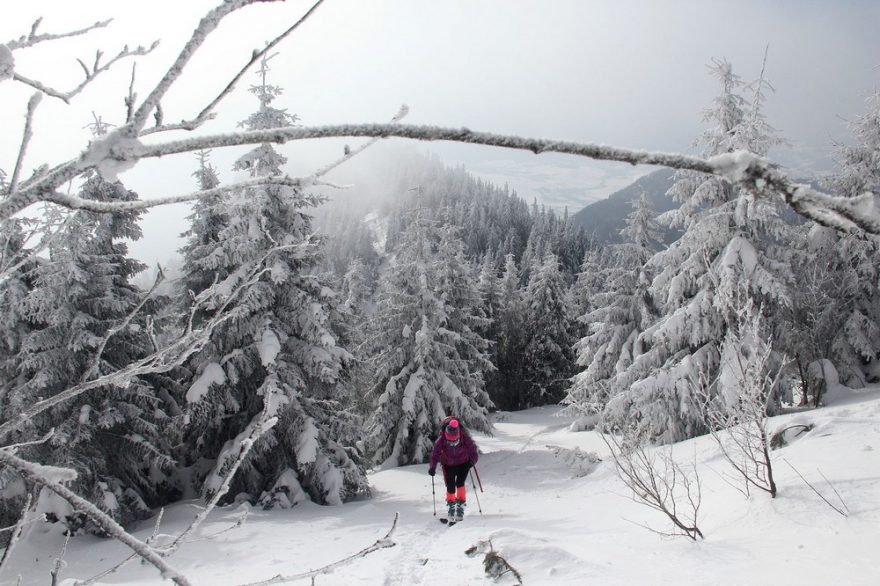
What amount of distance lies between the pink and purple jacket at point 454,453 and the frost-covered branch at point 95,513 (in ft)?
27.0

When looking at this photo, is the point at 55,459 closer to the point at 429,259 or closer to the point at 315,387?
the point at 315,387

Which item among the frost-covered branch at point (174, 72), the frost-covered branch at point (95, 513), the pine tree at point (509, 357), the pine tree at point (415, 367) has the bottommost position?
the pine tree at point (509, 357)

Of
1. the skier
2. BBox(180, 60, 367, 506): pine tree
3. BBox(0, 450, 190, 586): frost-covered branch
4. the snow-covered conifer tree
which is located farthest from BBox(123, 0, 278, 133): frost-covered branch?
the snow-covered conifer tree

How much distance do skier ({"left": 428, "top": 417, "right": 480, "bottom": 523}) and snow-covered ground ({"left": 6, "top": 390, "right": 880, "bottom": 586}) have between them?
41 centimetres

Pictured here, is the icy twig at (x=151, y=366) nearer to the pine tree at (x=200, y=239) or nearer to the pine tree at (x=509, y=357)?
the pine tree at (x=200, y=239)

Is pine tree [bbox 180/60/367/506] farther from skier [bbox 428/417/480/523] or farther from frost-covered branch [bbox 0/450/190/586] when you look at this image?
frost-covered branch [bbox 0/450/190/586]

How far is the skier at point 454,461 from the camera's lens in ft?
28.8

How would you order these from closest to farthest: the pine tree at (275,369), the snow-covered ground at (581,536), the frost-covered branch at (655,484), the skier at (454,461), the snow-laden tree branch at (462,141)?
1. the snow-laden tree branch at (462,141)
2. the snow-covered ground at (581,536)
3. the frost-covered branch at (655,484)
4. the skier at (454,461)
5. the pine tree at (275,369)

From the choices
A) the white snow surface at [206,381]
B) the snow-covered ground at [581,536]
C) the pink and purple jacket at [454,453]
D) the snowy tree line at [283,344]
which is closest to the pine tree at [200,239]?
the snowy tree line at [283,344]

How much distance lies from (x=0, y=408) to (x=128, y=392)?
2336 mm

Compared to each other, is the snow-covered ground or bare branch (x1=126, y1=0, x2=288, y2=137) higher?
bare branch (x1=126, y1=0, x2=288, y2=137)

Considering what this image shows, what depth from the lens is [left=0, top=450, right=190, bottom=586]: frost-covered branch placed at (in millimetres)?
907

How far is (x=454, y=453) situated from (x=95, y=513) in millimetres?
8360

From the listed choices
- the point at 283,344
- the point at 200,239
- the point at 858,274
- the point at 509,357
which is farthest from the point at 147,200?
the point at 509,357
